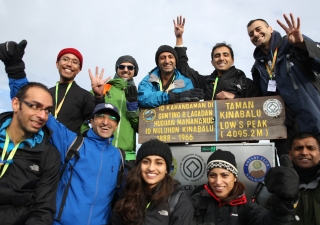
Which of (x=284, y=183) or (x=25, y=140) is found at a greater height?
(x=25, y=140)

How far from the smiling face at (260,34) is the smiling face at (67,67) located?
11.2ft

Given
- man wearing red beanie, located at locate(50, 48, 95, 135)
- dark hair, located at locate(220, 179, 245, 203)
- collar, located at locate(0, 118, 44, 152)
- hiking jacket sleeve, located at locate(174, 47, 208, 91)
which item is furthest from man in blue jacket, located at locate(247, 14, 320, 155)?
collar, located at locate(0, 118, 44, 152)

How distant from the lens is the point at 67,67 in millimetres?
5418

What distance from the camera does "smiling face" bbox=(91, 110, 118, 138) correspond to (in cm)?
444

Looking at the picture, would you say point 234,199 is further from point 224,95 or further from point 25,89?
point 25,89

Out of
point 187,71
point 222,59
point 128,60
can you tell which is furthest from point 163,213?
point 128,60

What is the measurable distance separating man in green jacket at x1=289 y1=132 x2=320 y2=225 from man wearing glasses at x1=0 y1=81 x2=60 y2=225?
317cm

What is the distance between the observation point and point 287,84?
16.1ft

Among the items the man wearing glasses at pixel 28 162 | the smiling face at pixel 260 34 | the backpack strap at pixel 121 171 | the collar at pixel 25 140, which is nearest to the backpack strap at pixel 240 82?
the smiling face at pixel 260 34

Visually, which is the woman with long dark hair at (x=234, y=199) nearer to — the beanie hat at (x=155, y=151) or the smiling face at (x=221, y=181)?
the smiling face at (x=221, y=181)

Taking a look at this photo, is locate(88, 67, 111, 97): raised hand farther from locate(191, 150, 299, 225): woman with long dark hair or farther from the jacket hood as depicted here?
locate(191, 150, 299, 225): woman with long dark hair

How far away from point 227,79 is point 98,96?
2466mm

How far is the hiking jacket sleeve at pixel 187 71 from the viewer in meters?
6.30

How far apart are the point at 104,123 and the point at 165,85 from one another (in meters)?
1.87
